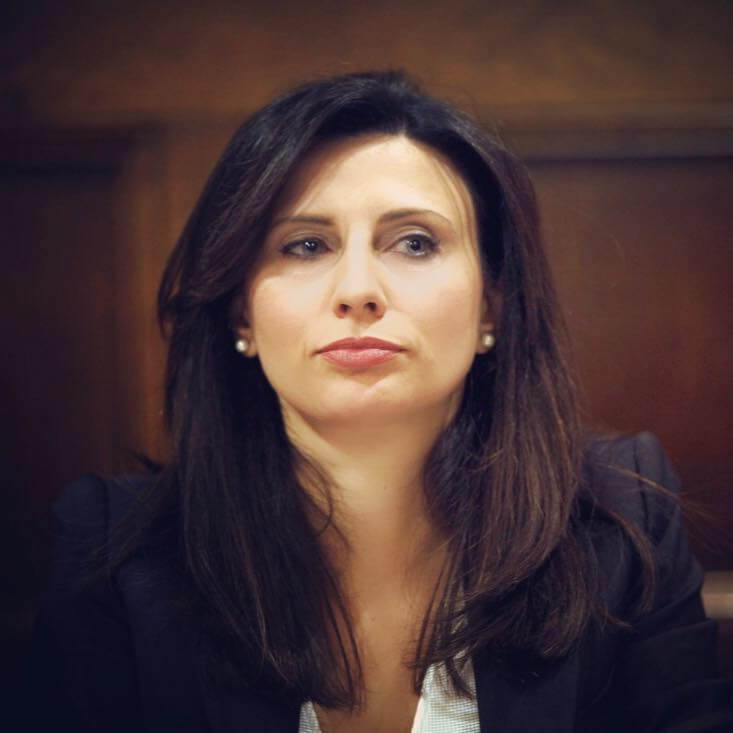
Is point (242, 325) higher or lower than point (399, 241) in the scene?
lower

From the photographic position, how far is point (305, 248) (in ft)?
3.15

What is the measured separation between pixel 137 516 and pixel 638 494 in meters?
0.63

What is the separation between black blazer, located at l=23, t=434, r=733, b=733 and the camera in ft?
2.96

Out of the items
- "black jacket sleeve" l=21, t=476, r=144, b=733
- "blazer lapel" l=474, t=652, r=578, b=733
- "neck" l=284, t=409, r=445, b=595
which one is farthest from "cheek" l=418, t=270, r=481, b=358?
"black jacket sleeve" l=21, t=476, r=144, b=733

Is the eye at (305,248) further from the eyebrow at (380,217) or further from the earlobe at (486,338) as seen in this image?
the earlobe at (486,338)

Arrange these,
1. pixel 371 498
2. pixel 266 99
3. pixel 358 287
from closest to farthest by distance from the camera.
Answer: pixel 358 287, pixel 371 498, pixel 266 99

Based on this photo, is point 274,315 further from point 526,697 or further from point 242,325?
point 526,697

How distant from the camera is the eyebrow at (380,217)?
36.5 inches

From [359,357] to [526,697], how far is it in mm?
401

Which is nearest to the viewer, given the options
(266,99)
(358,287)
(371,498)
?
(358,287)

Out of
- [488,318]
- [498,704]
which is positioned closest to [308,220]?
[488,318]

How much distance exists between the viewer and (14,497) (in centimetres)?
124

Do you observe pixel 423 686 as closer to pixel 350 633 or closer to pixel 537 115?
pixel 350 633

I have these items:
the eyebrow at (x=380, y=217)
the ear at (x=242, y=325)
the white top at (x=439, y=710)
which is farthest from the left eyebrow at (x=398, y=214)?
the white top at (x=439, y=710)
